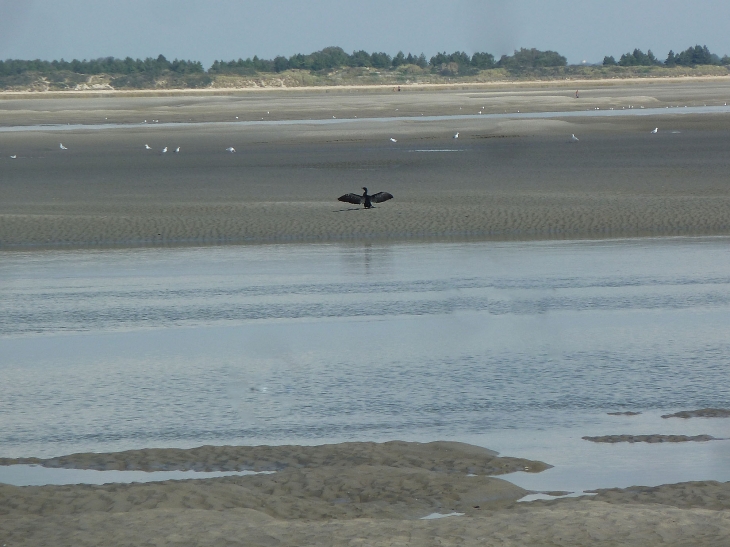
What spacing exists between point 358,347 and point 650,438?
4.20 meters

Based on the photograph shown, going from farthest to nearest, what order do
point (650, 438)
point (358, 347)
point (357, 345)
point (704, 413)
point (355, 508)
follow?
1. point (357, 345)
2. point (358, 347)
3. point (704, 413)
4. point (650, 438)
5. point (355, 508)

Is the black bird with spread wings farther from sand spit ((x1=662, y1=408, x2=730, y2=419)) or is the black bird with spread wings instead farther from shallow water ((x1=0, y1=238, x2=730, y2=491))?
sand spit ((x1=662, y1=408, x2=730, y2=419))

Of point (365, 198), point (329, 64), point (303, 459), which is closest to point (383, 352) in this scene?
point (303, 459)

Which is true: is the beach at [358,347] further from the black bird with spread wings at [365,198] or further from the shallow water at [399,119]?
the shallow water at [399,119]

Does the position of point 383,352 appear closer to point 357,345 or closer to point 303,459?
point 357,345

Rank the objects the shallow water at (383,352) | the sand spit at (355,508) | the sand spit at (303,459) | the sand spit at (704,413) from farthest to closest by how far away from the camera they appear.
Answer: the sand spit at (704,413)
the shallow water at (383,352)
the sand spit at (303,459)
the sand spit at (355,508)

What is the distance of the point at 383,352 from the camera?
38.2ft

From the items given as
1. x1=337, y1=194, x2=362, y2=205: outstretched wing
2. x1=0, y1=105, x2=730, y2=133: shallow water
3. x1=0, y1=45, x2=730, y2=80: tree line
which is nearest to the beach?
x1=337, y1=194, x2=362, y2=205: outstretched wing

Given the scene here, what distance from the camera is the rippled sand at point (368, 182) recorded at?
21203 millimetres

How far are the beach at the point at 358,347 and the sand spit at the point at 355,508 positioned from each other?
2 centimetres

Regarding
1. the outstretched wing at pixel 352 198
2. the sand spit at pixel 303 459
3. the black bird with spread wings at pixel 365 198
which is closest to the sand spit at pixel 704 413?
the sand spit at pixel 303 459

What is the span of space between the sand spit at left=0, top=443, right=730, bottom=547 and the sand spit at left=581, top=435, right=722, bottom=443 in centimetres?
103

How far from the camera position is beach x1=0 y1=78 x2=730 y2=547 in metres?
6.84

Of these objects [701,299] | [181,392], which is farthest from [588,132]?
[181,392]
